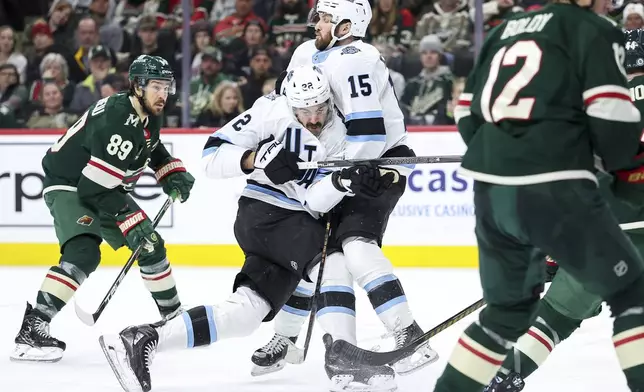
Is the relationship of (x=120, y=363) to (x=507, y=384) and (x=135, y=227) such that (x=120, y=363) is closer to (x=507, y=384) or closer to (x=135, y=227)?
(x=135, y=227)

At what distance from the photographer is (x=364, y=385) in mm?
3211

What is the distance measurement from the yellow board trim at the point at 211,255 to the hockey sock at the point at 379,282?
2839mm

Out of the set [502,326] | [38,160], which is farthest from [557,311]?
[38,160]

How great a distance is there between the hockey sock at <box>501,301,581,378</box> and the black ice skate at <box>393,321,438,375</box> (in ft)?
1.22

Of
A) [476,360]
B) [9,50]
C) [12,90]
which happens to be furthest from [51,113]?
[476,360]

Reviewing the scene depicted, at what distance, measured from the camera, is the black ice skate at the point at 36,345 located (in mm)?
3873

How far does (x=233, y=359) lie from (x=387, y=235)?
2426 millimetres

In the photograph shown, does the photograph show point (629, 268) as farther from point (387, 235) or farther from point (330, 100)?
point (387, 235)

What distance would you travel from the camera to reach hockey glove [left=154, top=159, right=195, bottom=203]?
14.0 feet

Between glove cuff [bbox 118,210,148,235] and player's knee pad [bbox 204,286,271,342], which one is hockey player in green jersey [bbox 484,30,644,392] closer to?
player's knee pad [bbox 204,286,271,342]

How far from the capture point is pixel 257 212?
3438mm

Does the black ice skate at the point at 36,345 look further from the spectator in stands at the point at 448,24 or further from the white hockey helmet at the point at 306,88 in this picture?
the spectator in stands at the point at 448,24

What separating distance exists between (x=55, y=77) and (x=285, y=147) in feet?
14.6

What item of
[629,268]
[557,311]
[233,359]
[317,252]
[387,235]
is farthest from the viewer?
[387,235]
